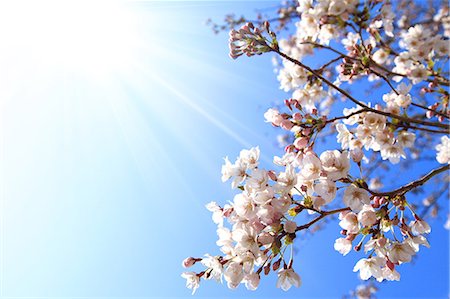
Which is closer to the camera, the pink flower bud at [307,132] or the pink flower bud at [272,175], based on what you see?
the pink flower bud at [272,175]

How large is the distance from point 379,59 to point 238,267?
3111 mm

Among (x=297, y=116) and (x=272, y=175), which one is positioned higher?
(x=297, y=116)

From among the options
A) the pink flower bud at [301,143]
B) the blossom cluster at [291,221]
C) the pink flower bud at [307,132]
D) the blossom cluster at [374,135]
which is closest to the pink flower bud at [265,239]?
the blossom cluster at [291,221]

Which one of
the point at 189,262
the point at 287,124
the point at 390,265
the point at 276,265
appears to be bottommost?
the point at 390,265

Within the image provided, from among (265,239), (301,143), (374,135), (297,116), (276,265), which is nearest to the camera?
(265,239)

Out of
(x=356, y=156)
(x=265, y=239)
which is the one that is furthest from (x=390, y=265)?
(x=265, y=239)

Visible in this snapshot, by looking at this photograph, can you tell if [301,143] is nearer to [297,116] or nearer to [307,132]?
[307,132]

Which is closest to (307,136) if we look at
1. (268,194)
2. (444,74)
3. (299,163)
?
(299,163)

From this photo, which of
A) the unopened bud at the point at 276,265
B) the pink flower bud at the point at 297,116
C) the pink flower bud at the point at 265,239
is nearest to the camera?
the pink flower bud at the point at 265,239

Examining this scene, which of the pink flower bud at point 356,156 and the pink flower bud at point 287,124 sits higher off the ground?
the pink flower bud at point 287,124

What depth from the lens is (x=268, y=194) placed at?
6.24 ft

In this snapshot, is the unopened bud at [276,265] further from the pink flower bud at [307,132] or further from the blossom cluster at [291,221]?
Answer: the pink flower bud at [307,132]

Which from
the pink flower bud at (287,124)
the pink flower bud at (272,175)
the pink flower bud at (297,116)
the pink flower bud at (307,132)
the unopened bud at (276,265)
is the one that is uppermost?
the pink flower bud at (297,116)

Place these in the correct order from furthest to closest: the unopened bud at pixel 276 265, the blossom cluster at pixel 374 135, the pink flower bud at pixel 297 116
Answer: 1. the blossom cluster at pixel 374 135
2. the pink flower bud at pixel 297 116
3. the unopened bud at pixel 276 265
